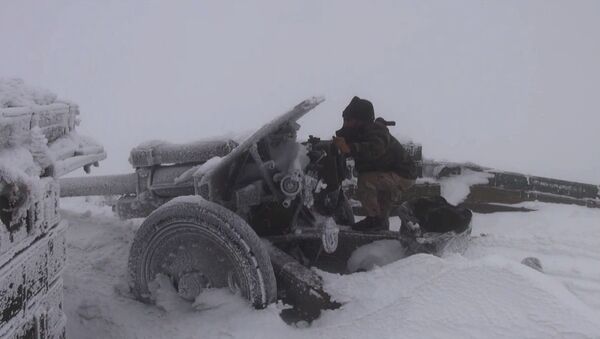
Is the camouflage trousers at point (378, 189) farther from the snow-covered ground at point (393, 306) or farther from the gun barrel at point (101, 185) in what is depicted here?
the gun barrel at point (101, 185)

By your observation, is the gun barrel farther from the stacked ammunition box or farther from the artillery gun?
the stacked ammunition box

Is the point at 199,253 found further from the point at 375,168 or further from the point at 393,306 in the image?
the point at 375,168

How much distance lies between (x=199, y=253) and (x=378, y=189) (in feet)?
6.47

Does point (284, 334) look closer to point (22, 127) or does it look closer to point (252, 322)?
point (252, 322)

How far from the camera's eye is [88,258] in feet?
14.4

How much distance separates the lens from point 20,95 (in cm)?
250

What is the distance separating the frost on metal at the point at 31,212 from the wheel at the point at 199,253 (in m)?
0.84

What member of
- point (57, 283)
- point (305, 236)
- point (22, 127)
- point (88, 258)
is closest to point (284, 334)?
point (305, 236)

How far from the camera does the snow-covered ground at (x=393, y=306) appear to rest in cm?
281

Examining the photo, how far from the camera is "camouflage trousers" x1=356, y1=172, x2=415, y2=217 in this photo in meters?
4.82

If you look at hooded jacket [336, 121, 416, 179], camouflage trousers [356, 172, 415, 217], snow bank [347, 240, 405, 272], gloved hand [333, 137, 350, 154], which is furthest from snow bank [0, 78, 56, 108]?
camouflage trousers [356, 172, 415, 217]

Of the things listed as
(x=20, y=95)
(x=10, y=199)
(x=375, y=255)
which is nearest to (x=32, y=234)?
(x=10, y=199)

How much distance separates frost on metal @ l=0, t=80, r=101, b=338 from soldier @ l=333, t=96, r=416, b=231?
2.69 metres

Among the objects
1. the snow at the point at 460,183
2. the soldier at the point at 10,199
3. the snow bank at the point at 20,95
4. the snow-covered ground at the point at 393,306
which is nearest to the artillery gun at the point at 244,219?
the snow-covered ground at the point at 393,306
